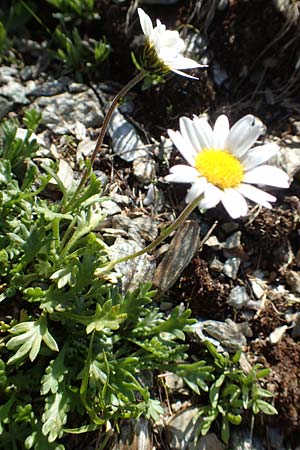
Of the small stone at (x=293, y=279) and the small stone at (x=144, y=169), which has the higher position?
the small stone at (x=144, y=169)

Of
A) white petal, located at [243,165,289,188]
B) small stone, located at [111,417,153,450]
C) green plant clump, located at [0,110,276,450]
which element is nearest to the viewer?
white petal, located at [243,165,289,188]

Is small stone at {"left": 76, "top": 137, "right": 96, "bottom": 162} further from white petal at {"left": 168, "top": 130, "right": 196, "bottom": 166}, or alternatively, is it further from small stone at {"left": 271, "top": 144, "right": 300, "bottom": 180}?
white petal at {"left": 168, "top": 130, "right": 196, "bottom": 166}

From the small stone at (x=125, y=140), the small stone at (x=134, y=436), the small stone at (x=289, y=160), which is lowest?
the small stone at (x=134, y=436)

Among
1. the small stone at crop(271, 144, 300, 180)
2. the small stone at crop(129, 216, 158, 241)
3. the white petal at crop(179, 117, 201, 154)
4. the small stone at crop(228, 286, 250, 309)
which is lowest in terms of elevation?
the small stone at crop(228, 286, 250, 309)

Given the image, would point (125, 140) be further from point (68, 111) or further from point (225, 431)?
point (225, 431)

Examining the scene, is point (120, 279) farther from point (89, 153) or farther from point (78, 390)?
point (89, 153)

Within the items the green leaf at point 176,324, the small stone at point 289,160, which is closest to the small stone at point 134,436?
the green leaf at point 176,324

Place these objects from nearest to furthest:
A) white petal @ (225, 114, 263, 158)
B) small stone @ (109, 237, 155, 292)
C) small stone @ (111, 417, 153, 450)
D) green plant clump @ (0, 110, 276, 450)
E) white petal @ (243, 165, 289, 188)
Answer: white petal @ (243, 165, 289, 188) → white petal @ (225, 114, 263, 158) → green plant clump @ (0, 110, 276, 450) → small stone @ (111, 417, 153, 450) → small stone @ (109, 237, 155, 292)

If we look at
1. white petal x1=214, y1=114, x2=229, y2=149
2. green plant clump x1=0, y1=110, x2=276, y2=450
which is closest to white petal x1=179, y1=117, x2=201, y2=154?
white petal x1=214, y1=114, x2=229, y2=149

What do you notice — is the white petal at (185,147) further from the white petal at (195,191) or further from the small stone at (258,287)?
the small stone at (258,287)
